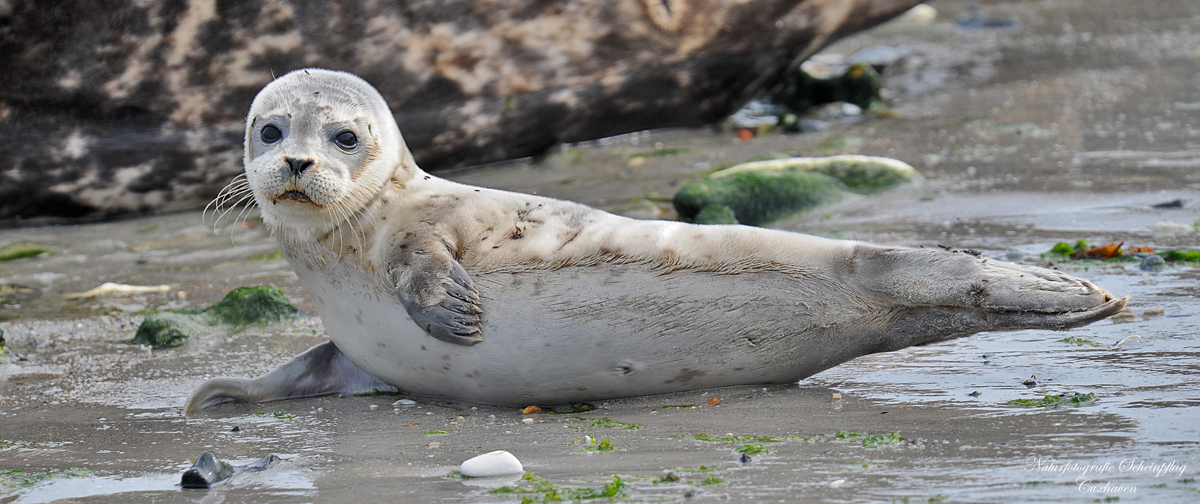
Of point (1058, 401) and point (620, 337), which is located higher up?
point (620, 337)

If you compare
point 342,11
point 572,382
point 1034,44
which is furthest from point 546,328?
point 1034,44

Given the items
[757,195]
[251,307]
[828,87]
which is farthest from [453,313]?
[828,87]

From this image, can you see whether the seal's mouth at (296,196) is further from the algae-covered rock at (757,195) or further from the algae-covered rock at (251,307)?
the algae-covered rock at (757,195)

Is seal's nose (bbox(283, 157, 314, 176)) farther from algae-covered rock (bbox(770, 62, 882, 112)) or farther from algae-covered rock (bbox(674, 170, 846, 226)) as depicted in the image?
→ algae-covered rock (bbox(770, 62, 882, 112))

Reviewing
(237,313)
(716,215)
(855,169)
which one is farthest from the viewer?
(855,169)

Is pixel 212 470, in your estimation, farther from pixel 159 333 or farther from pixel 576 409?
pixel 159 333

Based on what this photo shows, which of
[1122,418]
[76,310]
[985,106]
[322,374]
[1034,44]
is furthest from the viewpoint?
[1034,44]

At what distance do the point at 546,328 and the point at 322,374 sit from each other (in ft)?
2.53

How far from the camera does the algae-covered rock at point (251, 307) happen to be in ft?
13.6

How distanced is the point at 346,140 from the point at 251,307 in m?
1.08

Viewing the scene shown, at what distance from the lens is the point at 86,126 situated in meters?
5.68

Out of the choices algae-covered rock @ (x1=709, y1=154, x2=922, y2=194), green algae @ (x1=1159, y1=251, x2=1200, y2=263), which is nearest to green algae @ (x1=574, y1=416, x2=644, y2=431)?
green algae @ (x1=1159, y1=251, x2=1200, y2=263)

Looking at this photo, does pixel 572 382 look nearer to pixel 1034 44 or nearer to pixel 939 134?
pixel 939 134

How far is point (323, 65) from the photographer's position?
19.1 feet
